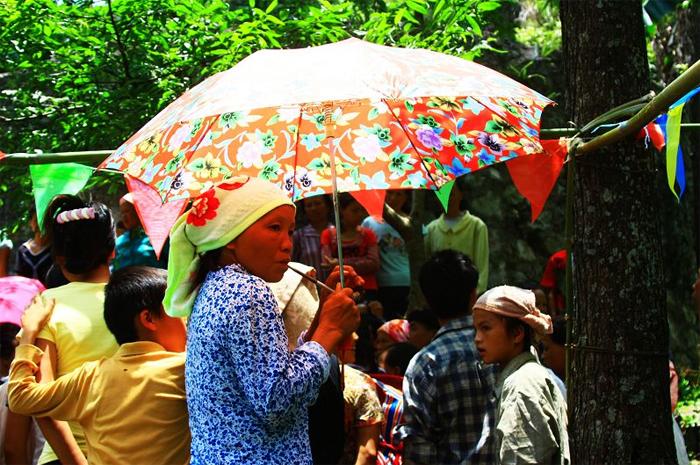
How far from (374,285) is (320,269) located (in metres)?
0.46

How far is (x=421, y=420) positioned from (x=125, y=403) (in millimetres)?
1445

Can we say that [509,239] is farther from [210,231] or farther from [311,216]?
[210,231]

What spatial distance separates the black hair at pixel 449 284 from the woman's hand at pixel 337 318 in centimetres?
163

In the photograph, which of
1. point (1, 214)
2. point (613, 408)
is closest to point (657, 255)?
point (613, 408)

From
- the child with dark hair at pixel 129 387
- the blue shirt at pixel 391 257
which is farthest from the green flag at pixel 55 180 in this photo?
the blue shirt at pixel 391 257

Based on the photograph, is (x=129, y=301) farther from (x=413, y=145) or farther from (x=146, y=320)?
(x=413, y=145)

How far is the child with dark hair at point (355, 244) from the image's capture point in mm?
7910

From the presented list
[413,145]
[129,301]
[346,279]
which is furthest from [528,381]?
[129,301]

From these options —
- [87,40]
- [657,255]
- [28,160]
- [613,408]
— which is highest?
[87,40]

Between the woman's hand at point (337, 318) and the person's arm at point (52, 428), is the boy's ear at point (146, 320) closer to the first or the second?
the person's arm at point (52, 428)

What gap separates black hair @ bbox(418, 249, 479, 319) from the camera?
15.4 feet

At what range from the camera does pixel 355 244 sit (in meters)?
8.01

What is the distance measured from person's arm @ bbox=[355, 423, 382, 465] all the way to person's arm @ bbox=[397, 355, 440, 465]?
0.15 metres

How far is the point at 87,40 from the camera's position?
6.61m
